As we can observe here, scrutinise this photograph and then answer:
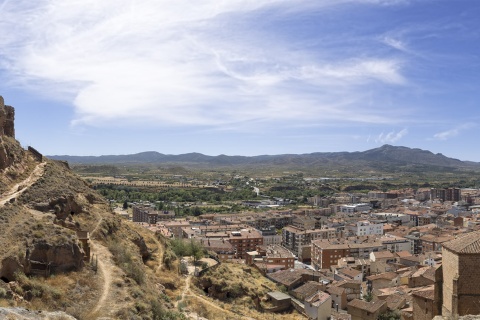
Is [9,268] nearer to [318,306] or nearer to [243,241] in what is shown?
[318,306]

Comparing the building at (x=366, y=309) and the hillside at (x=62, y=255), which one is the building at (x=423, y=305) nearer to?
the building at (x=366, y=309)

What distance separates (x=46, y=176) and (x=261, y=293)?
62.3 feet

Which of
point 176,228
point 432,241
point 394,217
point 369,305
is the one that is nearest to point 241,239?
point 176,228

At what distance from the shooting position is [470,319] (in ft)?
41.2

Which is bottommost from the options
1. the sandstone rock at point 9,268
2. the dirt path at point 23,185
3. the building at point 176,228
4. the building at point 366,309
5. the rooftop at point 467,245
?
the building at point 366,309

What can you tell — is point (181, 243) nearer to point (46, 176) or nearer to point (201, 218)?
point (46, 176)

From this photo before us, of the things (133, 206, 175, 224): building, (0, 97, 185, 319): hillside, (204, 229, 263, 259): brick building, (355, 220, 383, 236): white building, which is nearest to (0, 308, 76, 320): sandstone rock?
(0, 97, 185, 319): hillside

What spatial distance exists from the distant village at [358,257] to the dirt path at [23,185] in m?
20.1

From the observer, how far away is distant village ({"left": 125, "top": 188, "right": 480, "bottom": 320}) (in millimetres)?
20812

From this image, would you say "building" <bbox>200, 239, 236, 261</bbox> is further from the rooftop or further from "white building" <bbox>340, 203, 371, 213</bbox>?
"white building" <bbox>340, 203, 371, 213</bbox>

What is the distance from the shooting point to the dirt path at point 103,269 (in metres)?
20.1

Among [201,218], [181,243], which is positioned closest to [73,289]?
[181,243]

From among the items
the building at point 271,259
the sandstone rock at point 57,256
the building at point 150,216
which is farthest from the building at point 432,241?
the sandstone rock at point 57,256

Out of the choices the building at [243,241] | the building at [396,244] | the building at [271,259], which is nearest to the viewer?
the building at [271,259]
